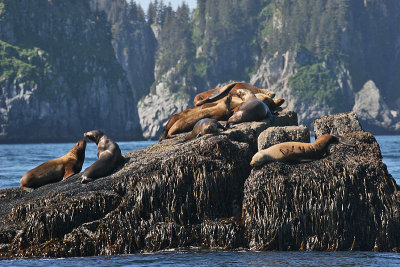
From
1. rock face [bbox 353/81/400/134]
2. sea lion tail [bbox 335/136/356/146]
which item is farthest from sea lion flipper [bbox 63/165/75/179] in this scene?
rock face [bbox 353/81/400/134]

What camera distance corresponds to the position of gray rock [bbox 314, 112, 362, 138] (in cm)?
1120

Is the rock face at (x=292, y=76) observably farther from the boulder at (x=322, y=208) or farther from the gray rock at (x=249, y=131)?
the boulder at (x=322, y=208)

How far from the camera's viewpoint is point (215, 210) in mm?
9656

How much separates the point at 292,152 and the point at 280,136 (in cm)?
80

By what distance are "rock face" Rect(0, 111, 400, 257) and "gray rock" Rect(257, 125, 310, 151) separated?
789mm

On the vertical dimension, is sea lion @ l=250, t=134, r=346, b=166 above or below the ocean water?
above

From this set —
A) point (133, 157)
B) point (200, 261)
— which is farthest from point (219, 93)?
point (200, 261)

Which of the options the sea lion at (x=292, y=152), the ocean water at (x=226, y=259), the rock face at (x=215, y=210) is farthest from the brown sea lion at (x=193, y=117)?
the ocean water at (x=226, y=259)

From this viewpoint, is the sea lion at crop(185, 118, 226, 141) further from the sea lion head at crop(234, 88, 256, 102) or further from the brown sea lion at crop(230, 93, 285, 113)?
the sea lion head at crop(234, 88, 256, 102)

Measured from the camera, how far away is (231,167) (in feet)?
32.7

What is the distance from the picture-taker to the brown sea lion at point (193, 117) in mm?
13406

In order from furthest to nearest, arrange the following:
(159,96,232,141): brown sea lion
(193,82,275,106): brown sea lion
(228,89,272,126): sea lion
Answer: (193,82,275,106): brown sea lion
(159,96,232,141): brown sea lion
(228,89,272,126): sea lion

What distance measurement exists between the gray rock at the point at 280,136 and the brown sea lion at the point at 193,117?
8.61 feet

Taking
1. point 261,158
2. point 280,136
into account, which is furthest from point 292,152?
point 280,136
